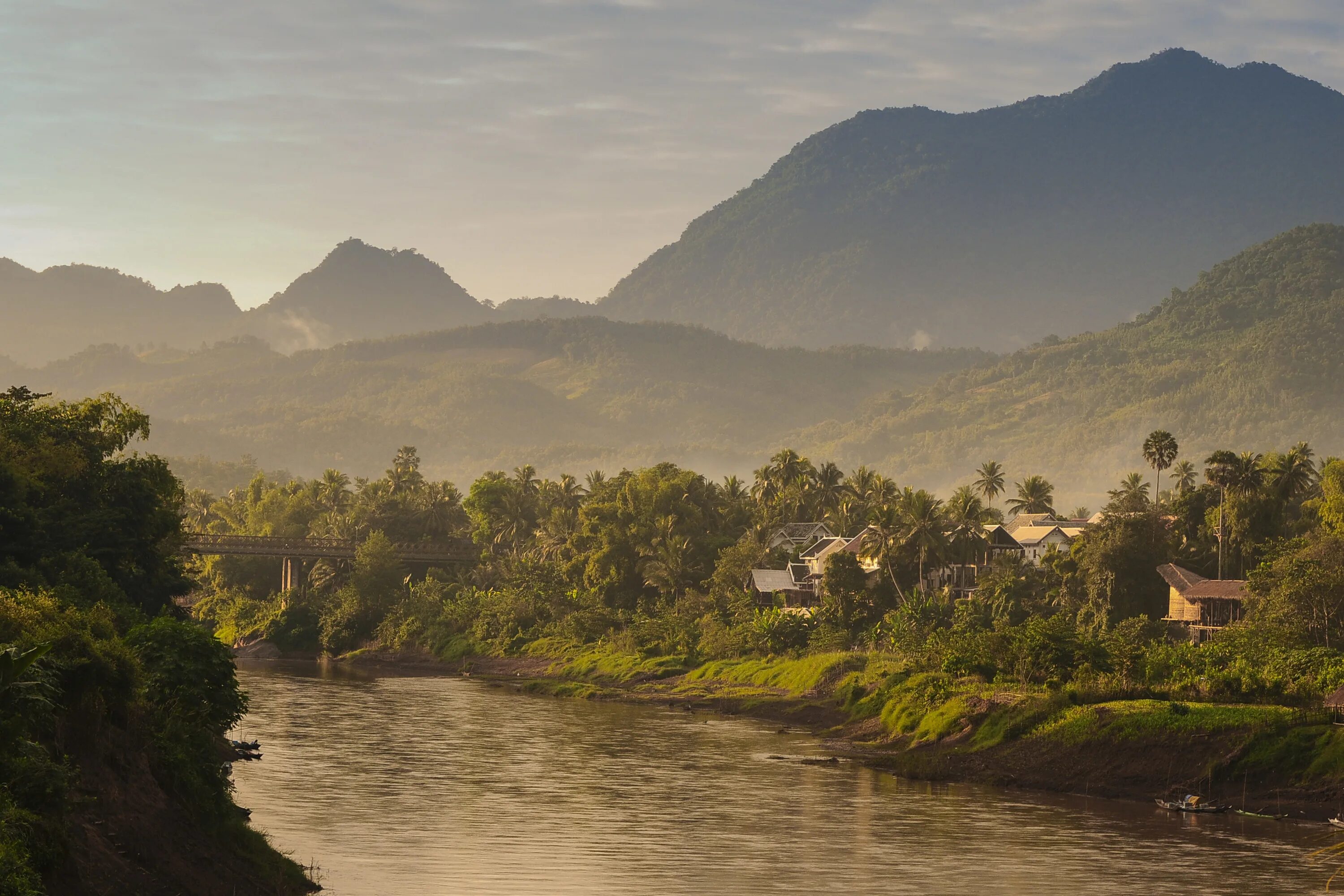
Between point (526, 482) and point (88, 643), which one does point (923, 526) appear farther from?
point (88, 643)

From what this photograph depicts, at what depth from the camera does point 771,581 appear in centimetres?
13612

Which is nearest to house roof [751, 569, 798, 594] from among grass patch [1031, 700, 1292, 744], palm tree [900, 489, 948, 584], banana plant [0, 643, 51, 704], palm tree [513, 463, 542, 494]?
palm tree [900, 489, 948, 584]

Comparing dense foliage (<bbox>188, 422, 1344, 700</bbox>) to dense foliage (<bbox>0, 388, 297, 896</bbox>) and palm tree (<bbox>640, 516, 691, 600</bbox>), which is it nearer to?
palm tree (<bbox>640, 516, 691, 600</bbox>)

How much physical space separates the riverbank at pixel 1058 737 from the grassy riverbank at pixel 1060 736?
2.7 inches

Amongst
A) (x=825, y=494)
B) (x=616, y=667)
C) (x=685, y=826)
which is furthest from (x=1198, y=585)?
(x=825, y=494)

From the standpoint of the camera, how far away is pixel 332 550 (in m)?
171

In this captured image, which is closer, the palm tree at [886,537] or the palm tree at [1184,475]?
the palm tree at [886,537]

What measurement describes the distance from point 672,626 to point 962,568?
26.1 metres

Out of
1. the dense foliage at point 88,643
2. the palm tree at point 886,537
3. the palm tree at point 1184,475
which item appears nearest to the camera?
the dense foliage at point 88,643

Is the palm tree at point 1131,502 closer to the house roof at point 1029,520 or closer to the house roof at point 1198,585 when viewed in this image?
the house roof at point 1198,585

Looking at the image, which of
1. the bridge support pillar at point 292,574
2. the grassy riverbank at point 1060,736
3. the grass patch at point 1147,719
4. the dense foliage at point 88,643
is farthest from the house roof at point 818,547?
the dense foliage at point 88,643

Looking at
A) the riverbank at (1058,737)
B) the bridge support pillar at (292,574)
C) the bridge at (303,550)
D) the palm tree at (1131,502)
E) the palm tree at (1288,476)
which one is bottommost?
the riverbank at (1058,737)

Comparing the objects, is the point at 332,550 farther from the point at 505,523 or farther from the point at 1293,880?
the point at 1293,880

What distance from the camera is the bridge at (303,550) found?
6511 inches
